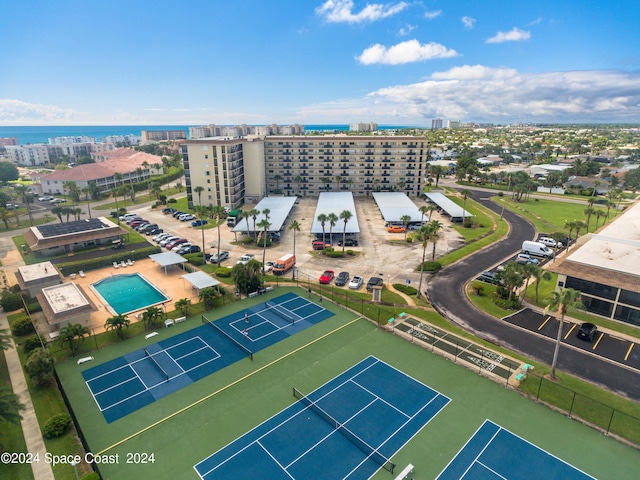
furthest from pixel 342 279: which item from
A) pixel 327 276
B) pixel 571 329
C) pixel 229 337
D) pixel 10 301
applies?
pixel 10 301

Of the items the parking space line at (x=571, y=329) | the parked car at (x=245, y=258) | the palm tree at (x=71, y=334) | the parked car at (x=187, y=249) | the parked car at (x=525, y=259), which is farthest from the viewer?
the parked car at (x=187, y=249)

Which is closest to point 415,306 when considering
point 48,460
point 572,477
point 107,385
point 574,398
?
Result: point 574,398

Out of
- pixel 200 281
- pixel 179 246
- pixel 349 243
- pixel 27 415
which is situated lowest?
pixel 27 415

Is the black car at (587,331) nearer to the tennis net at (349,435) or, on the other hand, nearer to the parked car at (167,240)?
the tennis net at (349,435)

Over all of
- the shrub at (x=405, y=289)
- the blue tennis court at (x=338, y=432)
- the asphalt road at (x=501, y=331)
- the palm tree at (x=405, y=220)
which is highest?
the palm tree at (x=405, y=220)

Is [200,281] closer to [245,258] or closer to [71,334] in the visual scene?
[245,258]

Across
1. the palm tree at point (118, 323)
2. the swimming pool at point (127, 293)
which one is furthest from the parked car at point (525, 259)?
the palm tree at point (118, 323)

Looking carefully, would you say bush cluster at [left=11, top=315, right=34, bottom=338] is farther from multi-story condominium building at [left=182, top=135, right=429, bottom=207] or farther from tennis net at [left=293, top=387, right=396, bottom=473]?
multi-story condominium building at [left=182, top=135, right=429, bottom=207]
